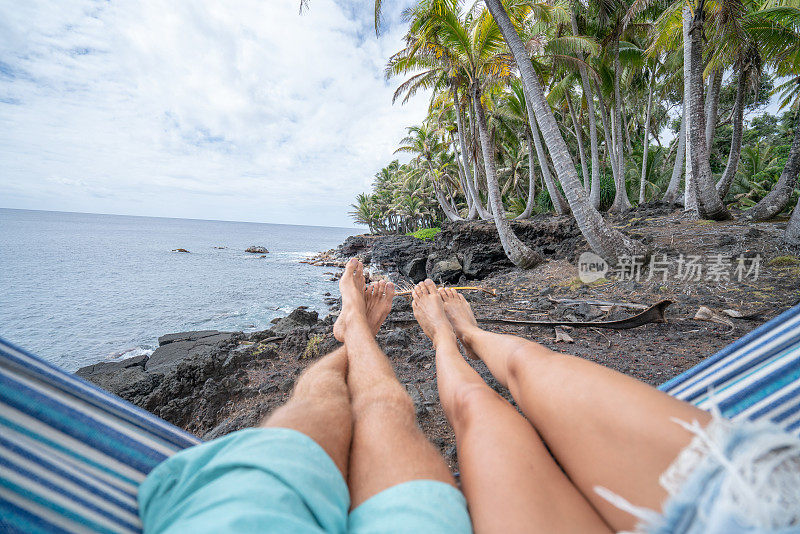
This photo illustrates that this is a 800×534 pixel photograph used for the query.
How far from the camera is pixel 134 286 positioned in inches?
471

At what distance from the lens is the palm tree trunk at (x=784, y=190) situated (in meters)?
5.67

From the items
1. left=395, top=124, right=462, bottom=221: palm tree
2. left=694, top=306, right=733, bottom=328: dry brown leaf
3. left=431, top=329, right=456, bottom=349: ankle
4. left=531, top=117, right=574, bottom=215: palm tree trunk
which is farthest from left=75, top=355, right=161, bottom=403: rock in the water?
left=395, top=124, right=462, bottom=221: palm tree

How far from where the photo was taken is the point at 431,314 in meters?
2.22

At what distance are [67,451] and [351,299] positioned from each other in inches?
64.7

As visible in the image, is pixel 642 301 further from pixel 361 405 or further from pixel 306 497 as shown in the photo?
pixel 306 497

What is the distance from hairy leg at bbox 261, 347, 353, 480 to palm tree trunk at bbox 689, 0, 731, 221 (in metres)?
7.67

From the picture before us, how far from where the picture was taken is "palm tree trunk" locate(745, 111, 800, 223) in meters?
5.67

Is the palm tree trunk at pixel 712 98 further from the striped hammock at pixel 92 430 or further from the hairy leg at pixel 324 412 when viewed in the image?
the hairy leg at pixel 324 412

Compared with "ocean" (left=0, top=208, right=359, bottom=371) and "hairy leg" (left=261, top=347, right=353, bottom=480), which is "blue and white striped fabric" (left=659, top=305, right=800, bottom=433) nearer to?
"hairy leg" (left=261, top=347, right=353, bottom=480)

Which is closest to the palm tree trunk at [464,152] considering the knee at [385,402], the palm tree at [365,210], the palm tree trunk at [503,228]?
the palm tree trunk at [503,228]

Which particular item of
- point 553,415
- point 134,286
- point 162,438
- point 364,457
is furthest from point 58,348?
point 553,415

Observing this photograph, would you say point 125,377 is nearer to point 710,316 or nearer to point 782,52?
point 710,316

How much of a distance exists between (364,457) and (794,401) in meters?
1.08

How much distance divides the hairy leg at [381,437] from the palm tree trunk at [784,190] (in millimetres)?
8588
